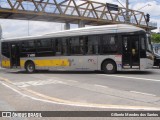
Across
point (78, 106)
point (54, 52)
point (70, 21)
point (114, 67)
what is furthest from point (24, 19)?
point (78, 106)

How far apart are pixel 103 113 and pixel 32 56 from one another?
17617 mm

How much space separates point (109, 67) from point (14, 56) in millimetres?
8751

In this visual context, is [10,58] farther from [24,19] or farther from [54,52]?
[24,19]

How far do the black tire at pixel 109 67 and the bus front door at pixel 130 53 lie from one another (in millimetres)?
751

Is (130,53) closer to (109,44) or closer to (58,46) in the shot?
(109,44)

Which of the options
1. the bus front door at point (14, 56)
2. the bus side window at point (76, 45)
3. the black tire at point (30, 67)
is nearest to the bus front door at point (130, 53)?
the bus side window at point (76, 45)

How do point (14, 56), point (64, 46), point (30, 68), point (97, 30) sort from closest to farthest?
point (97, 30) < point (64, 46) < point (30, 68) < point (14, 56)

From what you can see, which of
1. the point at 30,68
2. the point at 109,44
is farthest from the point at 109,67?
the point at 30,68

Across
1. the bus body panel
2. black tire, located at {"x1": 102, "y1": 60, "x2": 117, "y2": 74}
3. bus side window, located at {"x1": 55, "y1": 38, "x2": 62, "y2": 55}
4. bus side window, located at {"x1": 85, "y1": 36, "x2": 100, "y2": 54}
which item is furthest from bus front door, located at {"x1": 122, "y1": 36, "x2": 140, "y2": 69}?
bus side window, located at {"x1": 55, "y1": 38, "x2": 62, "y2": 55}

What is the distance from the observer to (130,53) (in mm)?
20578

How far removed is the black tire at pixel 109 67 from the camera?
69.5 ft

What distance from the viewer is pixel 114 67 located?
21125mm

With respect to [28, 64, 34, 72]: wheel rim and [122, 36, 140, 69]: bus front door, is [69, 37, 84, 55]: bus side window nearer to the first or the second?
[122, 36, 140, 69]: bus front door

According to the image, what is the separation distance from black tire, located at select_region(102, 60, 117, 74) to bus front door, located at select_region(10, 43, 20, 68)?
7982mm
